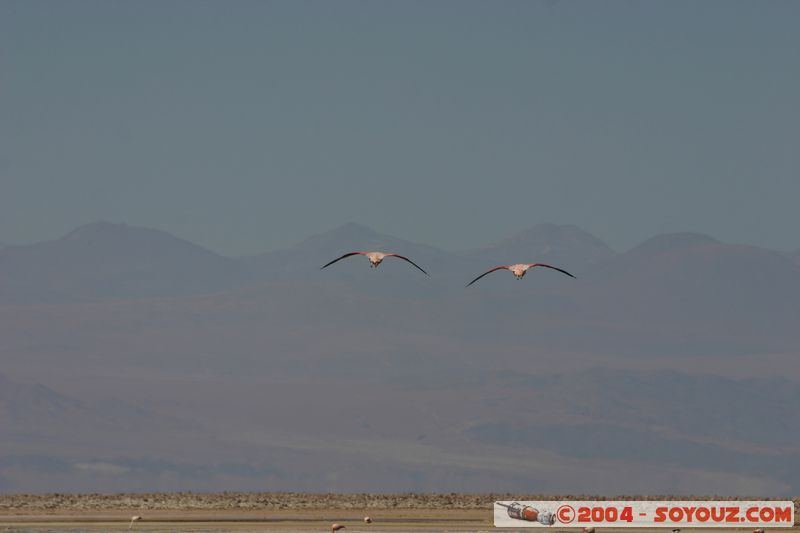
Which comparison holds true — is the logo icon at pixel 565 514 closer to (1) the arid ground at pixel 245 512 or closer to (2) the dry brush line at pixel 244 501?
(1) the arid ground at pixel 245 512

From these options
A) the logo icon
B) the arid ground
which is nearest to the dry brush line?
the arid ground

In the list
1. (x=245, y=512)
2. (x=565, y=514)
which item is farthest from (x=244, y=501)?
(x=565, y=514)

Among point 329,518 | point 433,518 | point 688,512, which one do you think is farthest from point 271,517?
point 688,512

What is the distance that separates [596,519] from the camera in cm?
7812

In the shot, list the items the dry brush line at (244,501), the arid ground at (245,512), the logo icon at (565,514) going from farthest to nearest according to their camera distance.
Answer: the dry brush line at (244,501) < the arid ground at (245,512) < the logo icon at (565,514)

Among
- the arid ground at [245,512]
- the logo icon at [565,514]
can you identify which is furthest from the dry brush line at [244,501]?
the logo icon at [565,514]

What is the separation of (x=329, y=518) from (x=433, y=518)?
5686 mm

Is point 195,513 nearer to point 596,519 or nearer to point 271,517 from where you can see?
point 271,517

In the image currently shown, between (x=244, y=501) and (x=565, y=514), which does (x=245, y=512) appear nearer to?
(x=244, y=501)

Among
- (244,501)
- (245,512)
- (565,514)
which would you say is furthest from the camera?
(244,501)

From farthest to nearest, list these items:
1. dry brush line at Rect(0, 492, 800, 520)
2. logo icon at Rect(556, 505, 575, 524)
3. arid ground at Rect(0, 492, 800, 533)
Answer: dry brush line at Rect(0, 492, 800, 520) → arid ground at Rect(0, 492, 800, 533) → logo icon at Rect(556, 505, 575, 524)

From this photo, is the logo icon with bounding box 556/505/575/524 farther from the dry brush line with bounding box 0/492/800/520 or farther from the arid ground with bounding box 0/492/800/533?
the dry brush line with bounding box 0/492/800/520

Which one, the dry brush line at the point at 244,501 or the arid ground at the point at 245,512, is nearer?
the arid ground at the point at 245,512

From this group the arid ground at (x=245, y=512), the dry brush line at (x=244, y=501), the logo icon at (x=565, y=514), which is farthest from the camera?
the dry brush line at (x=244, y=501)
